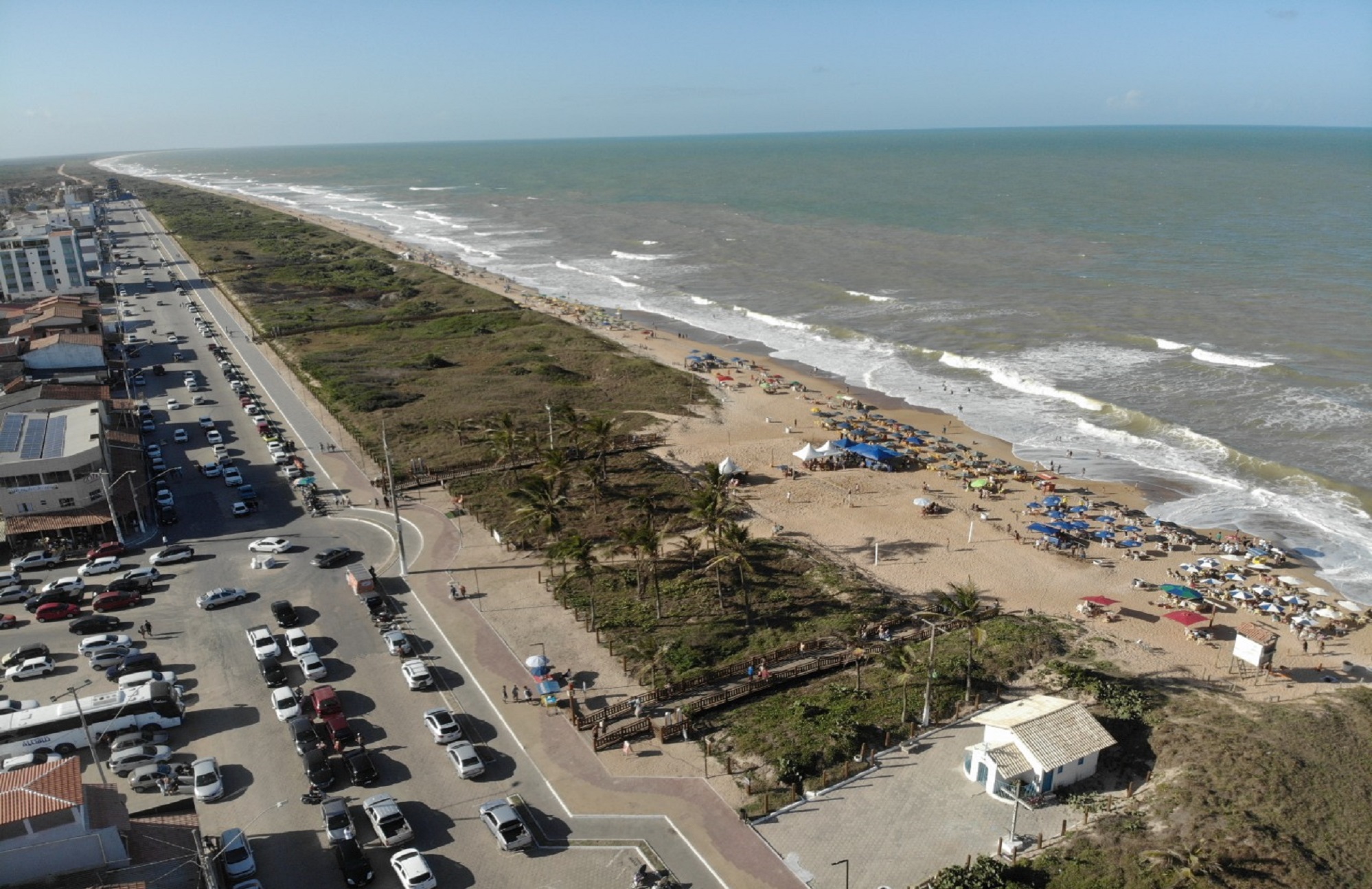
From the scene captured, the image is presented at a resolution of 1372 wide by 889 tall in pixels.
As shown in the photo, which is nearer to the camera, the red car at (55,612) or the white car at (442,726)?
the white car at (442,726)

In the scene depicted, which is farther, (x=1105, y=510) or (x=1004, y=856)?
(x=1105, y=510)

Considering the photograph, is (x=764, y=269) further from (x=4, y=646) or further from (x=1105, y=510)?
(x=4, y=646)

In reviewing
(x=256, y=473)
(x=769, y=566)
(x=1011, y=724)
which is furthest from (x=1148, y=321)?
(x=256, y=473)

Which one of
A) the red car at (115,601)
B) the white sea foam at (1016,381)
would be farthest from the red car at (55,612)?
the white sea foam at (1016,381)

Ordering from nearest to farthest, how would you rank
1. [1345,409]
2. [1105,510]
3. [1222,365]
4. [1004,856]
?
1. [1004,856]
2. [1105,510]
3. [1345,409]
4. [1222,365]

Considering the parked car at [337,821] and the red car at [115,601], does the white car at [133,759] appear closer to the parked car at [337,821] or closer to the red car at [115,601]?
the parked car at [337,821]

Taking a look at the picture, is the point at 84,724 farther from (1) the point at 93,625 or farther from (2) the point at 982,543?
(2) the point at 982,543

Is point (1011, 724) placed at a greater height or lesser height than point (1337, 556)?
greater

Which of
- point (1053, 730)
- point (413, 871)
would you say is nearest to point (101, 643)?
point (413, 871)
